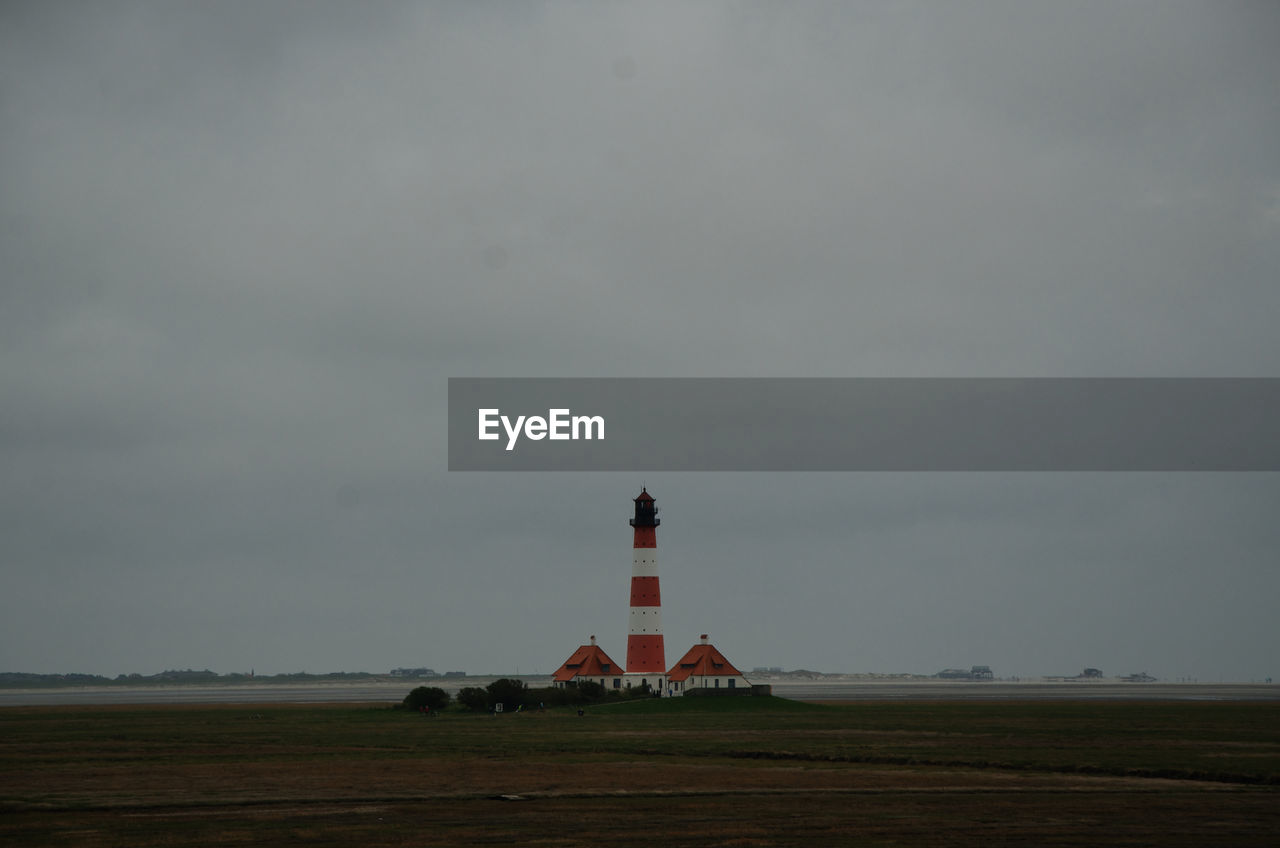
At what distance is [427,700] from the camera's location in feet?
293

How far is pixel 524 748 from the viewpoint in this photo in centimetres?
5053

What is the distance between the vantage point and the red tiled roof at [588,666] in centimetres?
9075

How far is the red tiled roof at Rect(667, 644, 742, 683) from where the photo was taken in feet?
287

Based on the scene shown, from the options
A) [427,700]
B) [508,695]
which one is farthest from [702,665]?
[427,700]

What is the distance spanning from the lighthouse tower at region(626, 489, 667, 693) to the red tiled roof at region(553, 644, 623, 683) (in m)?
3.79

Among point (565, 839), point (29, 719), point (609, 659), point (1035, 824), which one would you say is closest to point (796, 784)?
point (1035, 824)

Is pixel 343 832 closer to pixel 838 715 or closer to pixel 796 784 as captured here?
pixel 796 784

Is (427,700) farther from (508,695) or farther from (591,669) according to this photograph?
(591,669)

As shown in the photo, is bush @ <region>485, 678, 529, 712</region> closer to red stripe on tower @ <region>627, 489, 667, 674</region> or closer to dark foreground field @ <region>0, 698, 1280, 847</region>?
red stripe on tower @ <region>627, 489, 667, 674</region>

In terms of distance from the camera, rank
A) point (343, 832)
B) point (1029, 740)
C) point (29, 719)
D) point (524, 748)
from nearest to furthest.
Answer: point (343, 832) < point (524, 748) < point (1029, 740) < point (29, 719)

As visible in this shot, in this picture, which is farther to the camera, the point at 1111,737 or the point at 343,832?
the point at 1111,737

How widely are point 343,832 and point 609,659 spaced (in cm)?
6720

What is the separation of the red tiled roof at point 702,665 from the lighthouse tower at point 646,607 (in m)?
1.60

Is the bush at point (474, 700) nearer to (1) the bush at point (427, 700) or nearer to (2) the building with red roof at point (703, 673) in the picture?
(1) the bush at point (427, 700)
